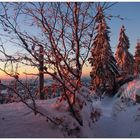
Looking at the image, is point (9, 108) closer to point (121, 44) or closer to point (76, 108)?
point (76, 108)

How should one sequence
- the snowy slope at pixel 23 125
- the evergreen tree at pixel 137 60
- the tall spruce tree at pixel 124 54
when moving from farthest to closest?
1. the evergreen tree at pixel 137 60
2. the tall spruce tree at pixel 124 54
3. the snowy slope at pixel 23 125

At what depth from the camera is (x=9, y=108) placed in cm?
1006

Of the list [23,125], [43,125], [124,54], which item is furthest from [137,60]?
Result: [23,125]

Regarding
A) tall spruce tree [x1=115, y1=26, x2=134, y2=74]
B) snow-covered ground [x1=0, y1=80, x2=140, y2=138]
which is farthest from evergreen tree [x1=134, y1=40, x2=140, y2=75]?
snow-covered ground [x1=0, y1=80, x2=140, y2=138]

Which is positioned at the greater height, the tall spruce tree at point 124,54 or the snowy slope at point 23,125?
the tall spruce tree at point 124,54

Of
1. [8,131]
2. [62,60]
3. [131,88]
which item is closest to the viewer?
[8,131]

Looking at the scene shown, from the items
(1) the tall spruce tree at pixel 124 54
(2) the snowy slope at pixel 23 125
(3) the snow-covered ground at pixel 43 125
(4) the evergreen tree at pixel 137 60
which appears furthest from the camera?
(4) the evergreen tree at pixel 137 60

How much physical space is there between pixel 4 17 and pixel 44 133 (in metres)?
3.24

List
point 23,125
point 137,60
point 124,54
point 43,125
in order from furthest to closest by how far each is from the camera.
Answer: point 137,60
point 124,54
point 43,125
point 23,125

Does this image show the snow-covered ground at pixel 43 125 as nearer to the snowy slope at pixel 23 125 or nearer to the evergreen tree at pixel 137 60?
the snowy slope at pixel 23 125

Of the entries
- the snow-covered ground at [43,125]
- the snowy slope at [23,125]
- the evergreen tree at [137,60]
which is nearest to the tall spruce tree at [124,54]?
the evergreen tree at [137,60]

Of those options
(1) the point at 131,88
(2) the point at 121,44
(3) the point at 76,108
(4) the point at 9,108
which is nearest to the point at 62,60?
(3) the point at 76,108

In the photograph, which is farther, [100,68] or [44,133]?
[100,68]

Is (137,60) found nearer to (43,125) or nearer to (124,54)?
(124,54)
